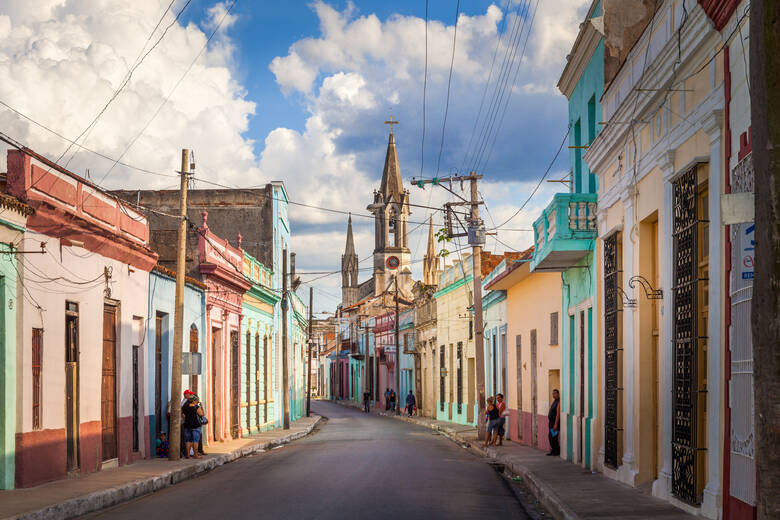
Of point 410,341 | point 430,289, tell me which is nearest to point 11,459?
point 430,289

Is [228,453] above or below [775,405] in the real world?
below

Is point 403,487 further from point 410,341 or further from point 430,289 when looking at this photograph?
point 410,341

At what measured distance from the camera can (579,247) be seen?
668 inches

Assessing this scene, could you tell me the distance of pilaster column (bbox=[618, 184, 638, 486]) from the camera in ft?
44.7

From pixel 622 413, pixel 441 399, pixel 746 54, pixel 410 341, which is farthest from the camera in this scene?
pixel 410 341

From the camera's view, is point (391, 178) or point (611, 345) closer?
point (611, 345)

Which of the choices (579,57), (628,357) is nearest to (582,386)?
(628,357)

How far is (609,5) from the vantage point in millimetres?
14023

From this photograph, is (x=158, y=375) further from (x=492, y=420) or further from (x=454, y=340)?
(x=454, y=340)

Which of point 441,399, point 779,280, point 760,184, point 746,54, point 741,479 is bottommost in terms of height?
point 441,399

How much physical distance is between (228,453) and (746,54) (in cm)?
1570

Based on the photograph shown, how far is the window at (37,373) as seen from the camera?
14467 millimetres

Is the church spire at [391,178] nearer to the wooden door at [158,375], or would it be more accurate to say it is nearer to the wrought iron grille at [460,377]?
the wrought iron grille at [460,377]

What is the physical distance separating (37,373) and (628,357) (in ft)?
27.3
